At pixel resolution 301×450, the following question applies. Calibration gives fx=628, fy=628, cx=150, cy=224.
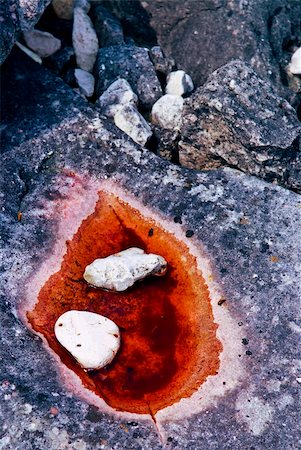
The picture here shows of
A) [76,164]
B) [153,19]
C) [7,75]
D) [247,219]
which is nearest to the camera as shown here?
[247,219]

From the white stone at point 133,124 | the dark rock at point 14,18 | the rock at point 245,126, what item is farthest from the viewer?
the white stone at point 133,124

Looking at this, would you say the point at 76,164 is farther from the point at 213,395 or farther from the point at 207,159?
the point at 213,395

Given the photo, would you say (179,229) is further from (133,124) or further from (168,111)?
(168,111)

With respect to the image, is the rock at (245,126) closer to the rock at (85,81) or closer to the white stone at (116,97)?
the white stone at (116,97)

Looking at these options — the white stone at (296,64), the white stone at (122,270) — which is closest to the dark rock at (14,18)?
the white stone at (122,270)

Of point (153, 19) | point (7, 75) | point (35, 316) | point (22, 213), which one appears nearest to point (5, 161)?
point (22, 213)
